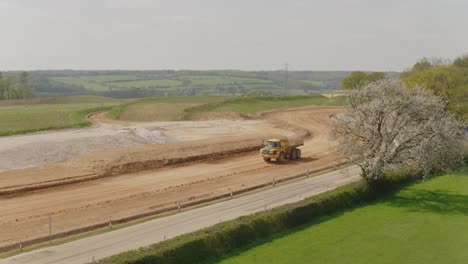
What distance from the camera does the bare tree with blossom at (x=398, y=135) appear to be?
38.6 metres

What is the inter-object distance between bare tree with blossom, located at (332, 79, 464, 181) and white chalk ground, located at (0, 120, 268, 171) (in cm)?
3134

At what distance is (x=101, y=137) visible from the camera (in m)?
65.3

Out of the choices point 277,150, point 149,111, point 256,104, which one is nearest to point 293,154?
point 277,150

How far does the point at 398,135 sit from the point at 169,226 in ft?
61.5

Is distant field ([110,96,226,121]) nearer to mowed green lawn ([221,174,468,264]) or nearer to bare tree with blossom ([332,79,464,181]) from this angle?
bare tree with blossom ([332,79,464,181])

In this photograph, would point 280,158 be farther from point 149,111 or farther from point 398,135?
point 149,111

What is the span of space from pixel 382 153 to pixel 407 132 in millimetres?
2471

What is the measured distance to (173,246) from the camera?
2630 centimetres

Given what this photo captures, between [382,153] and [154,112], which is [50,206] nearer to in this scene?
[382,153]

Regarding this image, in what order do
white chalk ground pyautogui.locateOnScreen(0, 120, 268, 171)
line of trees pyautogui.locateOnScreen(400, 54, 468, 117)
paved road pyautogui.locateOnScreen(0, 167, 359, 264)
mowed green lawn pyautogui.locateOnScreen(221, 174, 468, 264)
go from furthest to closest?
line of trees pyautogui.locateOnScreen(400, 54, 468, 117) < white chalk ground pyautogui.locateOnScreen(0, 120, 268, 171) < mowed green lawn pyautogui.locateOnScreen(221, 174, 468, 264) < paved road pyautogui.locateOnScreen(0, 167, 359, 264)

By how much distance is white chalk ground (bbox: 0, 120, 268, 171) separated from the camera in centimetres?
5475

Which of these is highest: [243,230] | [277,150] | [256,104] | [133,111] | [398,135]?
[398,135]

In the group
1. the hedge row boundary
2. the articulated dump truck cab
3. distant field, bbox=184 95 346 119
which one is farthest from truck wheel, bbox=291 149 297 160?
distant field, bbox=184 95 346 119

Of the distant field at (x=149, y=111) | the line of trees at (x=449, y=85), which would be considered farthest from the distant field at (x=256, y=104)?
the line of trees at (x=449, y=85)
